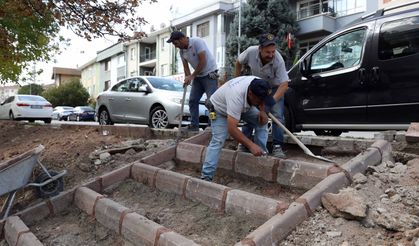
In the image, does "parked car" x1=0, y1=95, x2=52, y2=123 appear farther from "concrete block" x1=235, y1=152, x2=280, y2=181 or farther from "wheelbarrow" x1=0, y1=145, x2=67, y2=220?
"concrete block" x1=235, y1=152, x2=280, y2=181

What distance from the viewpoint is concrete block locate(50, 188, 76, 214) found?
4.76 m

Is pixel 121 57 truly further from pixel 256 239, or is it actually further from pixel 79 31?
pixel 256 239

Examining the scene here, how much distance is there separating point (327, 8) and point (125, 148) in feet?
67.3

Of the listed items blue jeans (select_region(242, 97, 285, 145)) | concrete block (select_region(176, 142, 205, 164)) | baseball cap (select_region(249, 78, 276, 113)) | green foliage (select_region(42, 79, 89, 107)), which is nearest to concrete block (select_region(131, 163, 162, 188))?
concrete block (select_region(176, 142, 205, 164))

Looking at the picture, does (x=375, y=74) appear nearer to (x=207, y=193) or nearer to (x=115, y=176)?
(x=207, y=193)

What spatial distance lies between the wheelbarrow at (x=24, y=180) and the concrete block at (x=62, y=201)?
9.0 inches

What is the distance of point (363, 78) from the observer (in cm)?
561

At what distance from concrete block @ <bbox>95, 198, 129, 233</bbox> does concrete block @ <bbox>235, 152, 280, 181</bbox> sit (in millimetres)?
1396

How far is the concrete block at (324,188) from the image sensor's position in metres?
3.32

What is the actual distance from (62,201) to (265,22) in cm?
2094

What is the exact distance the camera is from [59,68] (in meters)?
72.3

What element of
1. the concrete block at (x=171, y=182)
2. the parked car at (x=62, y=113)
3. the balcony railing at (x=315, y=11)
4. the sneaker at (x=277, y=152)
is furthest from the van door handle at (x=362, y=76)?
the parked car at (x=62, y=113)

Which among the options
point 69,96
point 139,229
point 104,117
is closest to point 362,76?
point 139,229

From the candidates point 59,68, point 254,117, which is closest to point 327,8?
point 254,117
